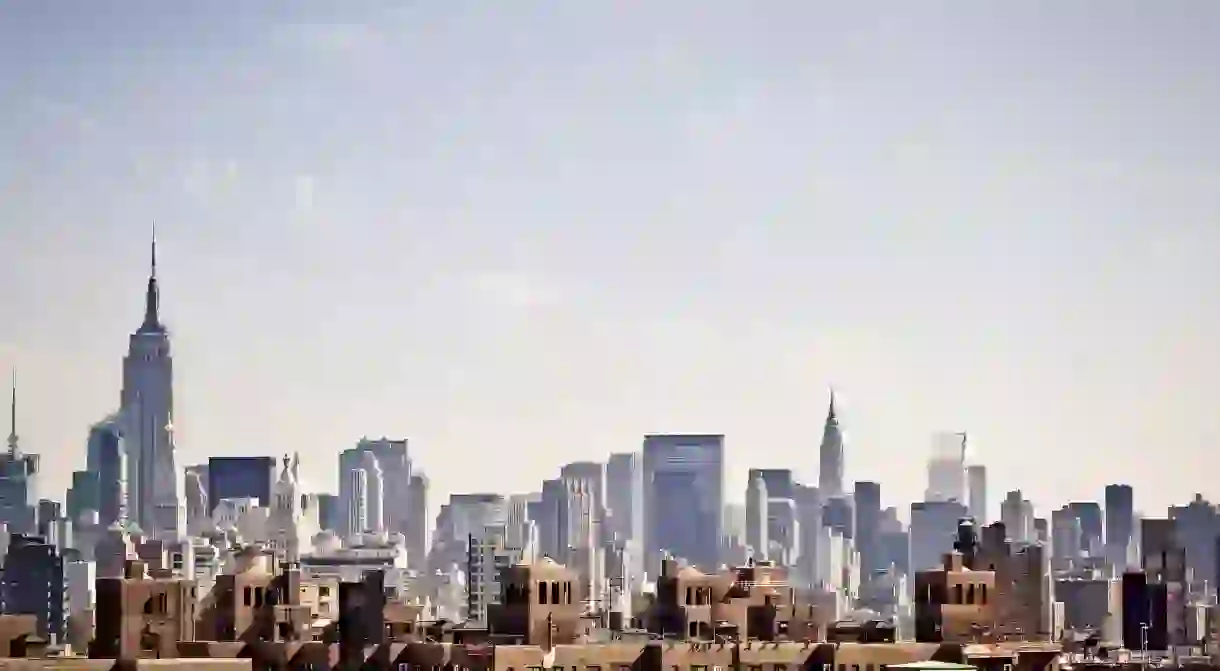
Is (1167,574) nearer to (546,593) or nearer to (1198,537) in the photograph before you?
(1198,537)

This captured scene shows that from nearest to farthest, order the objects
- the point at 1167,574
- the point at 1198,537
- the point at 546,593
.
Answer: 1. the point at 546,593
2. the point at 1167,574
3. the point at 1198,537

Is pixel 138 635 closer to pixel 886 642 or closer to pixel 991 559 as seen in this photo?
pixel 886 642

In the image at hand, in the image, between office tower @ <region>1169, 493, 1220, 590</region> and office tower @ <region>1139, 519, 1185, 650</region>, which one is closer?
office tower @ <region>1139, 519, 1185, 650</region>

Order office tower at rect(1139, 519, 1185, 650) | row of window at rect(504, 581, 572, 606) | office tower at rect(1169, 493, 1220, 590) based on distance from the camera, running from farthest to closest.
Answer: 1. office tower at rect(1169, 493, 1220, 590)
2. office tower at rect(1139, 519, 1185, 650)
3. row of window at rect(504, 581, 572, 606)

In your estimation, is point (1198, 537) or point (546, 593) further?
point (1198, 537)

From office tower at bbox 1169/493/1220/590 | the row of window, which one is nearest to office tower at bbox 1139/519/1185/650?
office tower at bbox 1169/493/1220/590

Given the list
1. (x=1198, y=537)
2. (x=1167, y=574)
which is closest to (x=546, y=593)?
(x=1167, y=574)

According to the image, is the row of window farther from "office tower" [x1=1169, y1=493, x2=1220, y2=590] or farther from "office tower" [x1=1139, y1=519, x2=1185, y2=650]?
"office tower" [x1=1169, y1=493, x2=1220, y2=590]

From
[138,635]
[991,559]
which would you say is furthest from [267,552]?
[138,635]

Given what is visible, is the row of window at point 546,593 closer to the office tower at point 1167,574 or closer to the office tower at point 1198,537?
the office tower at point 1167,574

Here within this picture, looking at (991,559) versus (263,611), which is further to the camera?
(991,559)

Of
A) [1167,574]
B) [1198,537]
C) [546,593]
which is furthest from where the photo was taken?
[1198,537]
